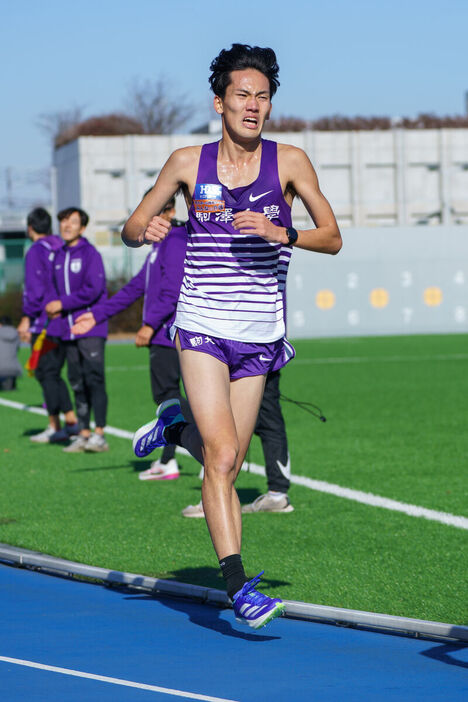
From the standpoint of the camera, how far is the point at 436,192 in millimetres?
57094

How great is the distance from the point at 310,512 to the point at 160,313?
6.50 ft

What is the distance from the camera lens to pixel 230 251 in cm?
495

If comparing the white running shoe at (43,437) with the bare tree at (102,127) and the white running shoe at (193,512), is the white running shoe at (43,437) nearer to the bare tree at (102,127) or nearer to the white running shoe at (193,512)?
the white running shoe at (193,512)

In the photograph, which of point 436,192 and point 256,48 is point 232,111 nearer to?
point 256,48

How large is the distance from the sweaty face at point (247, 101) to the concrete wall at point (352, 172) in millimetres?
48516

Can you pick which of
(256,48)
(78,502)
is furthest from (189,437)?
(78,502)

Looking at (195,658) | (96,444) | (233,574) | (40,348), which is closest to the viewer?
(195,658)

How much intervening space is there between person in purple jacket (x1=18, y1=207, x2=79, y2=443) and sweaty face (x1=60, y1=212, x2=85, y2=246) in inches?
21.6

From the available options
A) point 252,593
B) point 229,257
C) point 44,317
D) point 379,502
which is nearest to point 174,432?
point 229,257

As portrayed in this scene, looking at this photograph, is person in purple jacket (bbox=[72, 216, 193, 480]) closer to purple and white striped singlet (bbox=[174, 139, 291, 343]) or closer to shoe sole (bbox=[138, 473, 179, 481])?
shoe sole (bbox=[138, 473, 179, 481])

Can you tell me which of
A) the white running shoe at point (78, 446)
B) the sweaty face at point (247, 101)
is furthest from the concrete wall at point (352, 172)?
the sweaty face at point (247, 101)

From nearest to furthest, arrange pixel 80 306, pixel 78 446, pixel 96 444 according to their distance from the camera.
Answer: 1. pixel 80 306
2. pixel 96 444
3. pixel 78 446

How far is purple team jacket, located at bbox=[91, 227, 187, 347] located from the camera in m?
8.34

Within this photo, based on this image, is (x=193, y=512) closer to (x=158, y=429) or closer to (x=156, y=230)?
(x=158, y=429)
